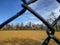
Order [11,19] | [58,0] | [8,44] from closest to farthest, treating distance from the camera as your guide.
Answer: [11,19] → [58,0] → [8,44]

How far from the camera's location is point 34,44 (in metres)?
7.08

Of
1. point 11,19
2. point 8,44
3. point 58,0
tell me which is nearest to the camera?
point 11,19

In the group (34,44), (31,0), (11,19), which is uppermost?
(31,0)

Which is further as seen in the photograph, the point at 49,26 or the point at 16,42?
the point at 16,42

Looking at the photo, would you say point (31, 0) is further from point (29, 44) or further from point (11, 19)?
point (29, 44)

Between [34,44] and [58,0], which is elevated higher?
[58,0]

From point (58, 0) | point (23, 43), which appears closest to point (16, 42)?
point (23, 43)

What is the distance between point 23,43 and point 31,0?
595 cm

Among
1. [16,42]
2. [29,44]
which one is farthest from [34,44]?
[16,42]

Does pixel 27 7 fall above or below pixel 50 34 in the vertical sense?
above

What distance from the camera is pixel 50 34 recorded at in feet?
3.84

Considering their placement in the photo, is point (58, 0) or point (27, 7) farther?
point (58, 0)

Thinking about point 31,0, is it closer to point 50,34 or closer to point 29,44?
point 50,34

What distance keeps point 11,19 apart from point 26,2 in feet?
0.43
